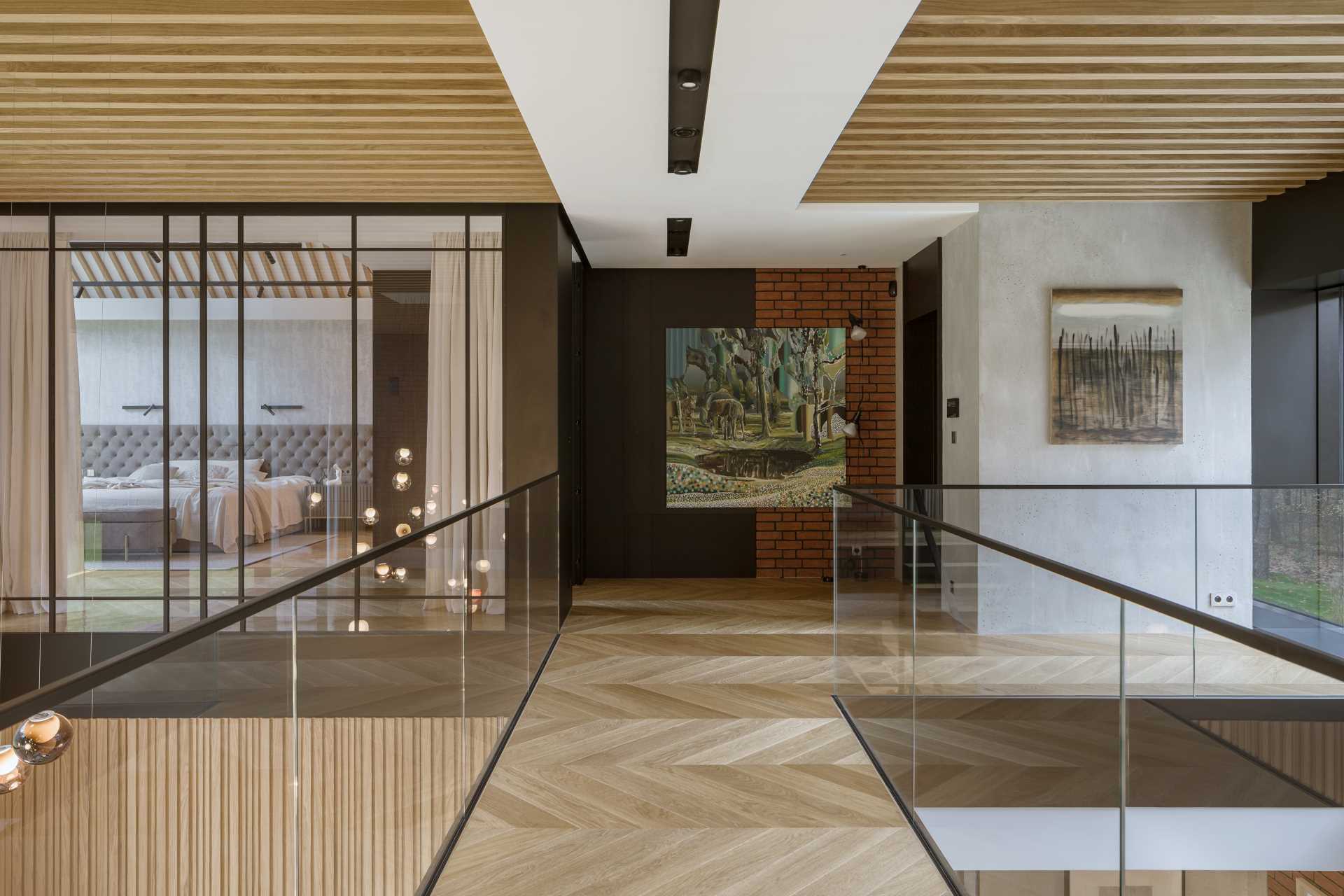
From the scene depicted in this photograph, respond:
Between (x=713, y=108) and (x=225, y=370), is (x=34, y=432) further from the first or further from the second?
(x=713, y=108)

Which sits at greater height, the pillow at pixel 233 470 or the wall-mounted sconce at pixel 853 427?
the wall-mounted sconce at pixel 853 427

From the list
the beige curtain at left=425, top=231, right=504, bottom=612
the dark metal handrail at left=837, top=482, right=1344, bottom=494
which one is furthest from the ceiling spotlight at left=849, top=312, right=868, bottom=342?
the beige curtain at left=425, top=231, right=504, bottom=612

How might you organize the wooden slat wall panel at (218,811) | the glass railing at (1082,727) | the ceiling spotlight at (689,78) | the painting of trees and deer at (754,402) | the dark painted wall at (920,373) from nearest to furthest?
the wooden slat wall panel at (218,811), the glass railing at (1082,727), the ceiling spotlight at (689,78), the dark painted wall at (920,373), the painting of trees and deer at (754,402)

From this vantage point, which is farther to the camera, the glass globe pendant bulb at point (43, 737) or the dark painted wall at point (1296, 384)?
the dark painted wall at point (1296, 384)

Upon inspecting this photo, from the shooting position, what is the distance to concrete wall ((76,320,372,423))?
5070mm

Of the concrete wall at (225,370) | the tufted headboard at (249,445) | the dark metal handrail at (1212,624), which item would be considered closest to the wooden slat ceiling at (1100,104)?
the dark metal handrail at (1212,624)

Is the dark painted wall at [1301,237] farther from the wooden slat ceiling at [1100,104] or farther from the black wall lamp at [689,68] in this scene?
the black wall lamp at [689,68]

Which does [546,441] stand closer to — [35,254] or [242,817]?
[35,254]

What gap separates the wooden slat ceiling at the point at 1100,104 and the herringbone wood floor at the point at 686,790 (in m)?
2.72

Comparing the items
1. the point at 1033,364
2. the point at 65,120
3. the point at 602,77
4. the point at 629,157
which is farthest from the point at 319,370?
the point at 1033,364

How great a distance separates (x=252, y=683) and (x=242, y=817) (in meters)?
0.22

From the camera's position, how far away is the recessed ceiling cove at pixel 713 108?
255 centimetres

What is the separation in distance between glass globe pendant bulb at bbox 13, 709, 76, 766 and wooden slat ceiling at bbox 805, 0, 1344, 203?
293 cm

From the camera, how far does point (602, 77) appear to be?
9.75ft
